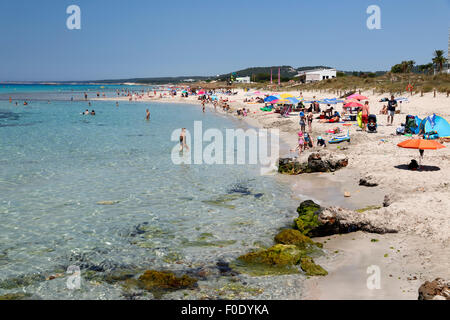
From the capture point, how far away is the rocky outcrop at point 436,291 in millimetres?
5609

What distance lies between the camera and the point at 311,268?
26.0 feet

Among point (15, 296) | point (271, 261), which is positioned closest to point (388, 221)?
point (271, 261)

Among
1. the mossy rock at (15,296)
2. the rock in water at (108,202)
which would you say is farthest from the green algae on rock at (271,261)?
the rock in water at (108,202)

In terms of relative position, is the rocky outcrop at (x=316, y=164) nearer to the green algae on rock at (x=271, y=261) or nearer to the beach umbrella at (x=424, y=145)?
the beach umbrella at (x=424, y=145)

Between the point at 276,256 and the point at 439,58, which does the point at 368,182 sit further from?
the point at 439,58

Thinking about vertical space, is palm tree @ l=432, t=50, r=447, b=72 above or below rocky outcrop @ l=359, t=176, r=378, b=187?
above

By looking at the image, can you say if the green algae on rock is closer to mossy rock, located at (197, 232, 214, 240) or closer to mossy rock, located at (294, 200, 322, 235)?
mossy rock, located at (294, 200, 322, 235)

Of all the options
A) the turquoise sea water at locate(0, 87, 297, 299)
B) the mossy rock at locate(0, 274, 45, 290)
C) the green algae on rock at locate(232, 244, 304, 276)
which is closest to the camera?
the mossy rock at locate(0, 274, 45, 290)

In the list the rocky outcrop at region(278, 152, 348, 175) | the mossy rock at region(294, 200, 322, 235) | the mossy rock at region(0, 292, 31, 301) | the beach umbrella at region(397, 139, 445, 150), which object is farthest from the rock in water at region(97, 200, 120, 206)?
the beach umbrella at region(397, 139, 445, 150)

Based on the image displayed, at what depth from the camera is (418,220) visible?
30.5 ft

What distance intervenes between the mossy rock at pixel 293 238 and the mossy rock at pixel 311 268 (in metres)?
1.03

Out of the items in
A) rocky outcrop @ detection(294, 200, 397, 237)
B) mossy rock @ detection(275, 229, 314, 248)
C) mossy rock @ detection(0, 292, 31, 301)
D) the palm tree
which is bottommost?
mossy rock @ detection(0, 292, 31, 301)

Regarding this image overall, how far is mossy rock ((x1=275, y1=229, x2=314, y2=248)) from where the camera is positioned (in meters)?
9.31

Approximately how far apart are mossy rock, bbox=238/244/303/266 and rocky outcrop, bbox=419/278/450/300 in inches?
117
